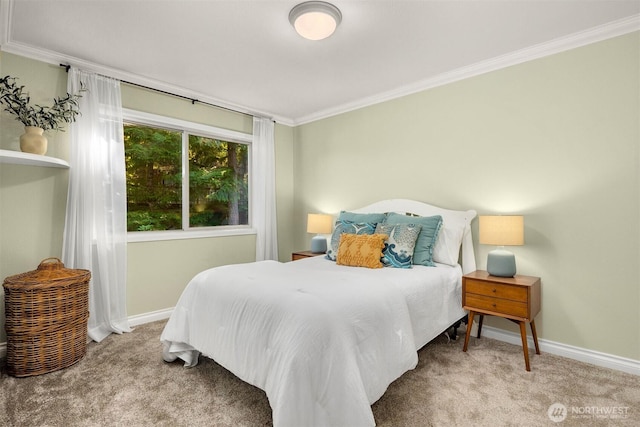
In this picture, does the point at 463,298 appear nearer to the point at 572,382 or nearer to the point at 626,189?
the point at 572,382

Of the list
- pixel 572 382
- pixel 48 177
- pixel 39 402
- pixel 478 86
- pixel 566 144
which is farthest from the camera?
pixel 478 86

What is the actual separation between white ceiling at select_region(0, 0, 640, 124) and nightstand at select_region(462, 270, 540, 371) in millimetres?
1874

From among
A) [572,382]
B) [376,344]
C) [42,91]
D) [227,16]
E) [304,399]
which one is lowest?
[572,382]

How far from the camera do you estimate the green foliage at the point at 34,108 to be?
7.97 ft

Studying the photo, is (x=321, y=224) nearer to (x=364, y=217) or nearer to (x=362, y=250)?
(x=364, y=217)

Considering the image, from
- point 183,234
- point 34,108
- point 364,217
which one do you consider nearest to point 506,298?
point 364,217

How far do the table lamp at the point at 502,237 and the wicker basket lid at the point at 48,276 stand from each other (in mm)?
3147

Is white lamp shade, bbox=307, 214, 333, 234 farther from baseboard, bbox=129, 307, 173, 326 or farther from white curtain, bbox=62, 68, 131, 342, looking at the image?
white curtain, bbox=62, 68, 131, 342

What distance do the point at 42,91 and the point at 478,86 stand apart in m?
3.83

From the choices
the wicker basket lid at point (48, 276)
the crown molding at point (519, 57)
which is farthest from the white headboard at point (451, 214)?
the wicker basket lid at point (48, 276)

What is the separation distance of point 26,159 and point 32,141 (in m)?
0.19

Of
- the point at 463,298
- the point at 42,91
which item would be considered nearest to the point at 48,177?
the point at 42,91

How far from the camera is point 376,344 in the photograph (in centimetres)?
175

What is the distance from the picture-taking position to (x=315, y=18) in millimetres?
2125
